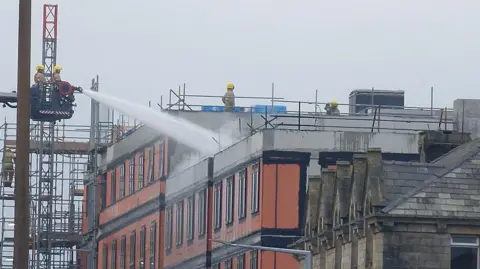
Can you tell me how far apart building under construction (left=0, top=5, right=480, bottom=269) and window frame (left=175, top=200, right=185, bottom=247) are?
0.09m

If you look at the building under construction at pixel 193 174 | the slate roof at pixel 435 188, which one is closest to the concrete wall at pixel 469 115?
the building under construction at pixel 193 174

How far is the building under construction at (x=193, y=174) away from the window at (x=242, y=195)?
8 centimetres

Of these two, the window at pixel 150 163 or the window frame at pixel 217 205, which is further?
the window at pixel 150 163

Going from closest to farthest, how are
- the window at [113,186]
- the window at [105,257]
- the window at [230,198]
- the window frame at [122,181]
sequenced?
the window at [230,198] < the window frame at [122,181] < the window at [113,186] < the window at [105,257]

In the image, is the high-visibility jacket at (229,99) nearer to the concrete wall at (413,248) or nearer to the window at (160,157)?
the window at (160,157)

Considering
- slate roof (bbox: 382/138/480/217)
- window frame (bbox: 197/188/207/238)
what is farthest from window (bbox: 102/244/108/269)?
slate roof (bbox: 382/138/480/217)

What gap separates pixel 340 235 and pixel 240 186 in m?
19.0

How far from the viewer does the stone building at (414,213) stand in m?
47.4

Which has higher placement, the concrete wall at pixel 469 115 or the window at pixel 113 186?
the concrete wall at pixel 469 115

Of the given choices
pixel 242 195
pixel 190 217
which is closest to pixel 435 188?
pixel 242 195

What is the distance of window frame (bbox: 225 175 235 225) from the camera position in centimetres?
7200

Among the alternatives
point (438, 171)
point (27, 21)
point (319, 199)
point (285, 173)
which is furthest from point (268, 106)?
point (27, 21)

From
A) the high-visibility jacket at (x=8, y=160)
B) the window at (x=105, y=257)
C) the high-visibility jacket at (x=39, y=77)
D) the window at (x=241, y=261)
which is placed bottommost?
the window at (x=105, y=257)

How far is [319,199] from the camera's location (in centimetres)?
5547
